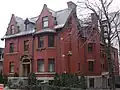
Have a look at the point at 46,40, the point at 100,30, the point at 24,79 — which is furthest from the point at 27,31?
the point at 100,30

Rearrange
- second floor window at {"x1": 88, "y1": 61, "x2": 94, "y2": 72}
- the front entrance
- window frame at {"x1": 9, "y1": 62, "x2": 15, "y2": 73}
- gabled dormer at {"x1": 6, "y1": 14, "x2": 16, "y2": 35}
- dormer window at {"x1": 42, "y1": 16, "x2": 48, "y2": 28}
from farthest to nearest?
gabled dormer at {"x1": 6, "y1": 14, "x2": 16, "y2": 35}, window frame at {"x1": 9, "y1": 62, "x2": 15, "y2": 73}, second floor window at {"x1": 88, "y1": 61, "x2": 94, "y2": 72}, the front entrance, dormer window at {"x1": 42, "y1": 16, "x2": 48, "y2": 28}

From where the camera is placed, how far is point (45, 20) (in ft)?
106

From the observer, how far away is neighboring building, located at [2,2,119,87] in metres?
30.8

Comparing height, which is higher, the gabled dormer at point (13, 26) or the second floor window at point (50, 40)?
the gabled dormer at point (13, 26)

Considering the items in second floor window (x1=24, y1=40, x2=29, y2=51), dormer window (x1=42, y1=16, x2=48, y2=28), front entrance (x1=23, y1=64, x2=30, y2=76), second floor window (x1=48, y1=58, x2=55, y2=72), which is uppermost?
dormer window (x1=42, y1=16, x2=48, y2=28)

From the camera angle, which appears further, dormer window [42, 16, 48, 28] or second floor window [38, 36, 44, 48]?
dormer window [42, 16, 48, 28]

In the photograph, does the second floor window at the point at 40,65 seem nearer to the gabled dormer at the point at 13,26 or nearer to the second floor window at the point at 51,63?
the second floor window at the point at 51,63

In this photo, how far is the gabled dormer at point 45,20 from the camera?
3180 cm

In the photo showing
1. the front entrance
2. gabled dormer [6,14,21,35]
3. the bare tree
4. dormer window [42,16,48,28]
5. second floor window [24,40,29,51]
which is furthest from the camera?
gabled dormer [6,14,21,35]

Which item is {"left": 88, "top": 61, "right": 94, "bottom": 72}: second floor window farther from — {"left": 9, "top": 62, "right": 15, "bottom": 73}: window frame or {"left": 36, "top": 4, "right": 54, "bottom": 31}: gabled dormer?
{"left": 9, "top": 62, "right": 15, "bottom": 73}: window frame

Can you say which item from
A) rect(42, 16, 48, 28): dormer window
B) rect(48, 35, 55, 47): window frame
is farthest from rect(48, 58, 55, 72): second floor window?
rect(42, 16, 48, 28): dormer window

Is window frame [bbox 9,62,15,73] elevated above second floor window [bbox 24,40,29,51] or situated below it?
below

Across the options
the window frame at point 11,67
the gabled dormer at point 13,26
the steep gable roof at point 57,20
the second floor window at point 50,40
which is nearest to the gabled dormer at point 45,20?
the steep gable roof at point 57,20

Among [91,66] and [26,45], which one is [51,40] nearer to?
[26,45]
